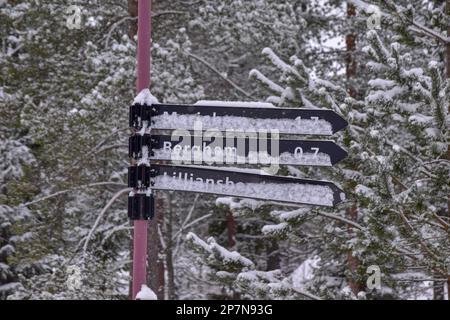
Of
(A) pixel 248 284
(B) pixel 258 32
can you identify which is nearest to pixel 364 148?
(A) pixel 248 284

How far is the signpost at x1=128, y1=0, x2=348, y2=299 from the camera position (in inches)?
173

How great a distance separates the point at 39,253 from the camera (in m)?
11.0

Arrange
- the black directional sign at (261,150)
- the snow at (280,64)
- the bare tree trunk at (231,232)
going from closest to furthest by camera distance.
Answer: the black directional sign at (261,150), the snow at (280,64), the bare tree trunk at (231,232)

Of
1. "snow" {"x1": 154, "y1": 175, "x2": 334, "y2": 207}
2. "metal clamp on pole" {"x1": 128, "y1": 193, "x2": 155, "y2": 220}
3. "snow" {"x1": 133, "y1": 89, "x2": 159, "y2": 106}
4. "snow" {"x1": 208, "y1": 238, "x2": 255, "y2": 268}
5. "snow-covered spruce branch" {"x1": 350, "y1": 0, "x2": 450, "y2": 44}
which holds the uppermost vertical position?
"snow-covered spruce branch" {"x1": 350, "y1": 0, "x2": 450, "y2": 44}

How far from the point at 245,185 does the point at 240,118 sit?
1.48ft

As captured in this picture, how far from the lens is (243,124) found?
4.47 metres

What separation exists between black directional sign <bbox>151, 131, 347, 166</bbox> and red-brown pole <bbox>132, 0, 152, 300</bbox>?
1.92 feet

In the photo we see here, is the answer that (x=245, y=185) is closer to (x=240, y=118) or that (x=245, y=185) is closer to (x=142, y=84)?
(x=240, y=118)

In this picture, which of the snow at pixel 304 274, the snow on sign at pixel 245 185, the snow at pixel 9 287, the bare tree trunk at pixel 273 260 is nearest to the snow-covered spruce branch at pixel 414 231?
the snow on sign at pixel 245 185

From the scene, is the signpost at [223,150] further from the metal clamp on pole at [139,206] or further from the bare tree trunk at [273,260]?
the bare tree trunk at [273,260]

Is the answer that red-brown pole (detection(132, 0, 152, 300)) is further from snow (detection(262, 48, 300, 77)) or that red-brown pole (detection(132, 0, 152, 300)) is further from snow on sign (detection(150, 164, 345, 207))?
snow (detection(262, 48, 300, 77))

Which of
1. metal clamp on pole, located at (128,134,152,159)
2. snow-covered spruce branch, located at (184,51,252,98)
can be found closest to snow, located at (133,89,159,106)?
metal clamp on pole, located at (128,134,152,159)

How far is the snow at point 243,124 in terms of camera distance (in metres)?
4.45
